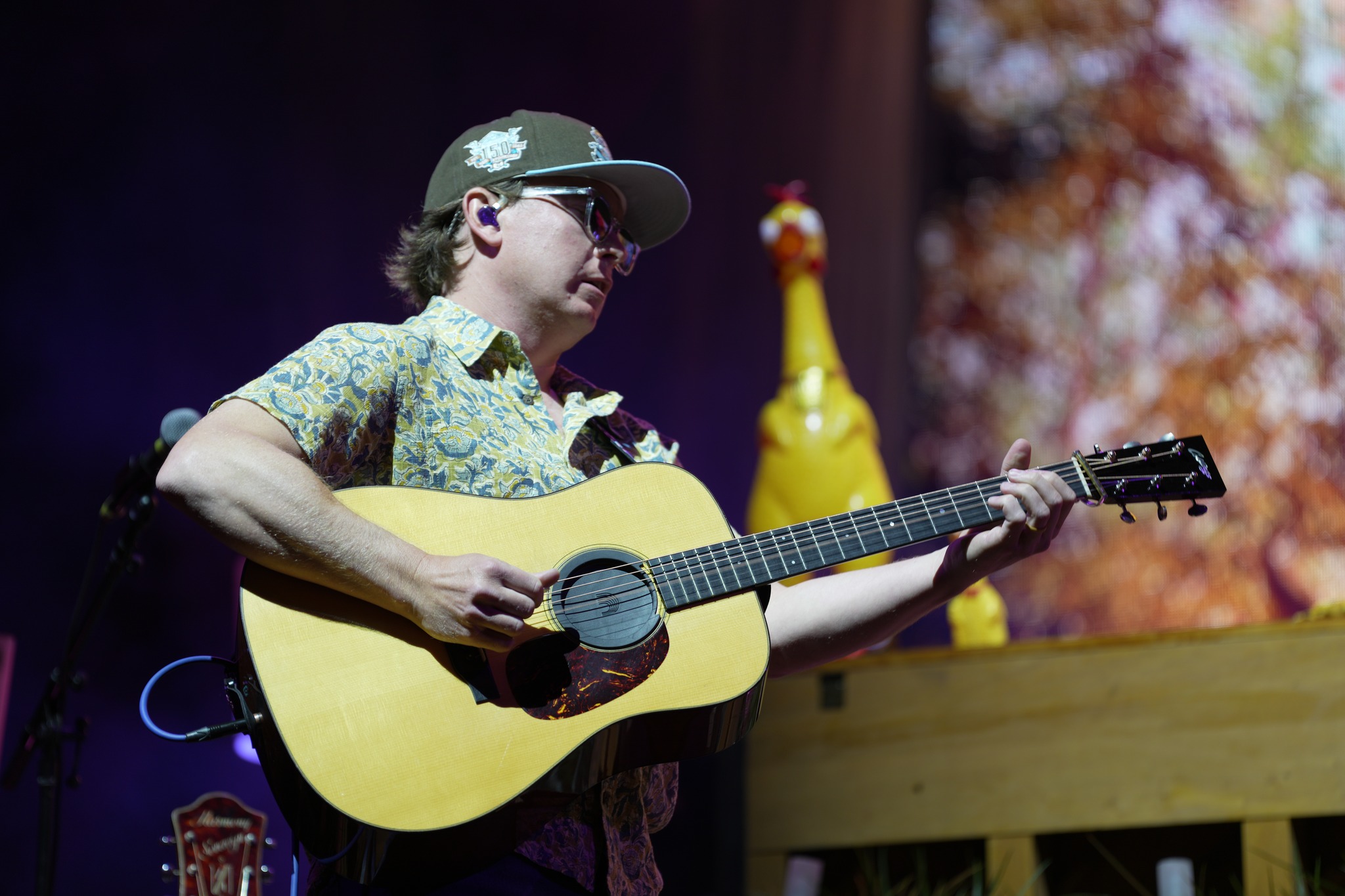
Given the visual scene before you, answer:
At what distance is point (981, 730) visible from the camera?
3176mm

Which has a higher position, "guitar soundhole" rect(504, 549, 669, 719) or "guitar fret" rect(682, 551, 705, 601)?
"guitar fret" rect(682, 551, 705, 601)

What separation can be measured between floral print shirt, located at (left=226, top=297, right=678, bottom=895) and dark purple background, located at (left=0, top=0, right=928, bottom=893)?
1530 millimetres

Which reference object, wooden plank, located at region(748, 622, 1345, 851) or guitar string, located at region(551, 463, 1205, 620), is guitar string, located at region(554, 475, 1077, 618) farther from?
wooden plank, located at region(748, 622, 1345, 851)

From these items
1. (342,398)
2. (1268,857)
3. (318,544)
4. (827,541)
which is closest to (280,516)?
(318,544)

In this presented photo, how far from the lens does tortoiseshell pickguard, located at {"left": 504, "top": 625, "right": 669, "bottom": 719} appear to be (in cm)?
166

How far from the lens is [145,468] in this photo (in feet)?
8.22

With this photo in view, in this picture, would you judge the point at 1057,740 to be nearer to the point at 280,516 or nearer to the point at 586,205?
the point at 586,205

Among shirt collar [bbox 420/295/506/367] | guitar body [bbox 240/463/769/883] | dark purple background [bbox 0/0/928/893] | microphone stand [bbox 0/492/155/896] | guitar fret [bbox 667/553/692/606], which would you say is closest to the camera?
guitar body [bbox 240/463/769/883]

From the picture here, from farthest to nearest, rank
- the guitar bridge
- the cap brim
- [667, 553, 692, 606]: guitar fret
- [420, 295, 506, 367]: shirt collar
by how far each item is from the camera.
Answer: the cap brim, [420, 295, 506, 367]: shirt collar, [667, 553, 692, 606]: guitar fret, the guitar bridge

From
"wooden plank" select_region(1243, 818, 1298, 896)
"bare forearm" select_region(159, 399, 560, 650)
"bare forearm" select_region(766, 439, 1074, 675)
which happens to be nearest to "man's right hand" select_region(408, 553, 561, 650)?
"bare forearm" select_region(159, 399, 560, 650)

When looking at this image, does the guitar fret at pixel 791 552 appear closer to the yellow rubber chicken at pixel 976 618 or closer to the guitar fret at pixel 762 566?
the guitar fret at pixel 762 566

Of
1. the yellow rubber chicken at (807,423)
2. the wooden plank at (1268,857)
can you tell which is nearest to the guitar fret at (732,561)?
the wooden plank at (1268,857)

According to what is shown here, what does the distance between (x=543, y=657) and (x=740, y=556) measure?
0.34 metres

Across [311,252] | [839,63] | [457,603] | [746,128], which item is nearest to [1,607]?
[311,252]
